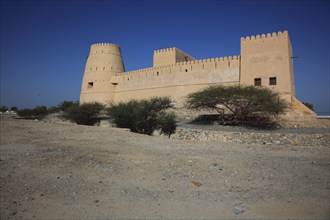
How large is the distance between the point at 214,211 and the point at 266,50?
15.8 meters

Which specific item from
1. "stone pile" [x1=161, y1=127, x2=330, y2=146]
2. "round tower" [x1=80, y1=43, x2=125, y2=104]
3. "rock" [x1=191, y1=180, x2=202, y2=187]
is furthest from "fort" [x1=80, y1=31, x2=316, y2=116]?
"rock" [x1=191, y1=180, x2=202, y2=187]

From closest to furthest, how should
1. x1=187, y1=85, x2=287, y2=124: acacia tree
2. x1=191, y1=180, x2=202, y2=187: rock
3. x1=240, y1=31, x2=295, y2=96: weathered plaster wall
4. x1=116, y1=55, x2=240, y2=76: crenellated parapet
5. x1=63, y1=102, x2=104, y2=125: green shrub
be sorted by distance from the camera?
x1=191, y1=180, x2=202, y2=187: rock
x1=187, y1=85, x2=287, y2=124: acacia tree
x1=240, y1=31, x2=295, y2=96: weathered plaster wall
x1=116, y1=55, x2=240, y2=76: crenellated parapet
x1=63, y1=102, x2=104, y2=125: green shrub

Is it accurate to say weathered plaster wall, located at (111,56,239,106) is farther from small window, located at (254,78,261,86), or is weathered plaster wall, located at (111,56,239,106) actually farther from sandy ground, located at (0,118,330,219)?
sandy ground, located at (0,118,330,219)

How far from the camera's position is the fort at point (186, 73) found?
1608 cm

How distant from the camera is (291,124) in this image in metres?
13.6

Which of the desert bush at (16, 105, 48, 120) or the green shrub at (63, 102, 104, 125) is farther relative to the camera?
the desert bush at (16, 105, 48, 120)

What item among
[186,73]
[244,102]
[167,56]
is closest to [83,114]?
[186,73]

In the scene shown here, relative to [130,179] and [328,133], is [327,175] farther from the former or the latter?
[328,133]

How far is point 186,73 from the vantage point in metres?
20.7

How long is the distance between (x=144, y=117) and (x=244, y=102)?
20.3ft

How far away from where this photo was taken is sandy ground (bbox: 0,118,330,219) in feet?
9.91

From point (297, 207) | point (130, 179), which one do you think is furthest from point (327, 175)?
point (130, 179)

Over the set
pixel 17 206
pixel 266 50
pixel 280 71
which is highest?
pixel 266 50

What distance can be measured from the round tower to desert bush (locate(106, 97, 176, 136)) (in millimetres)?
9946
